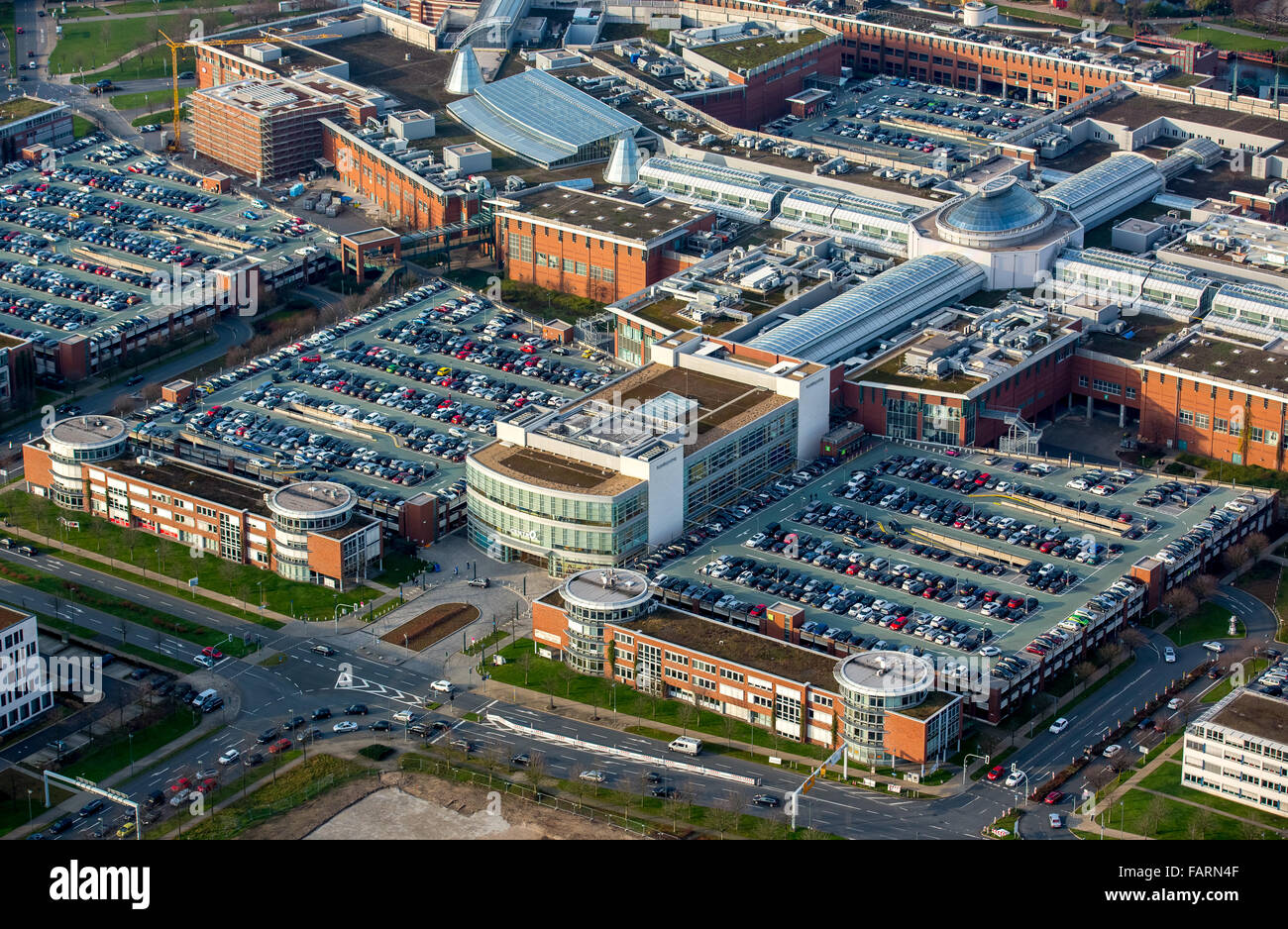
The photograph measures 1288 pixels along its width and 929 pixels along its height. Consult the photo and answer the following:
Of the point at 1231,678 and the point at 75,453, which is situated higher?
the point at 75,453

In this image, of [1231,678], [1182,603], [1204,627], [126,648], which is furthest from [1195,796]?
[126,648]

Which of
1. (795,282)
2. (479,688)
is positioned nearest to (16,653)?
(479,688)

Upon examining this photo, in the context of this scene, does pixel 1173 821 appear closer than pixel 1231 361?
Yes

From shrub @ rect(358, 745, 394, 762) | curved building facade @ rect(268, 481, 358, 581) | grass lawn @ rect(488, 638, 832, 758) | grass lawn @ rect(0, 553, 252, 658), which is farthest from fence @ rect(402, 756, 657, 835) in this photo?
curved building facade @ rect(268, 481, 358, 581)

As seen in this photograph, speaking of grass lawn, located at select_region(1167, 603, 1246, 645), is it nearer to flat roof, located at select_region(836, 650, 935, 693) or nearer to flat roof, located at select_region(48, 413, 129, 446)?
flat roof, located at select_region(836, 650, 935, 693)

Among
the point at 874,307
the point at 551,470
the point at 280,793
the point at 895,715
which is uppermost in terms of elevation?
the point at 874,307

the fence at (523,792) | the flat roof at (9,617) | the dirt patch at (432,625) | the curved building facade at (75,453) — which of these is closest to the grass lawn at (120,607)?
the flat roof at (9,617)

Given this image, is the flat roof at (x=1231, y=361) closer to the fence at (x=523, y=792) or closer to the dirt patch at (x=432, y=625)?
the dirt patch at (x=432, y=625)

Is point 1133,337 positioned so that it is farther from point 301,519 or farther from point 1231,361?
point 301,519
